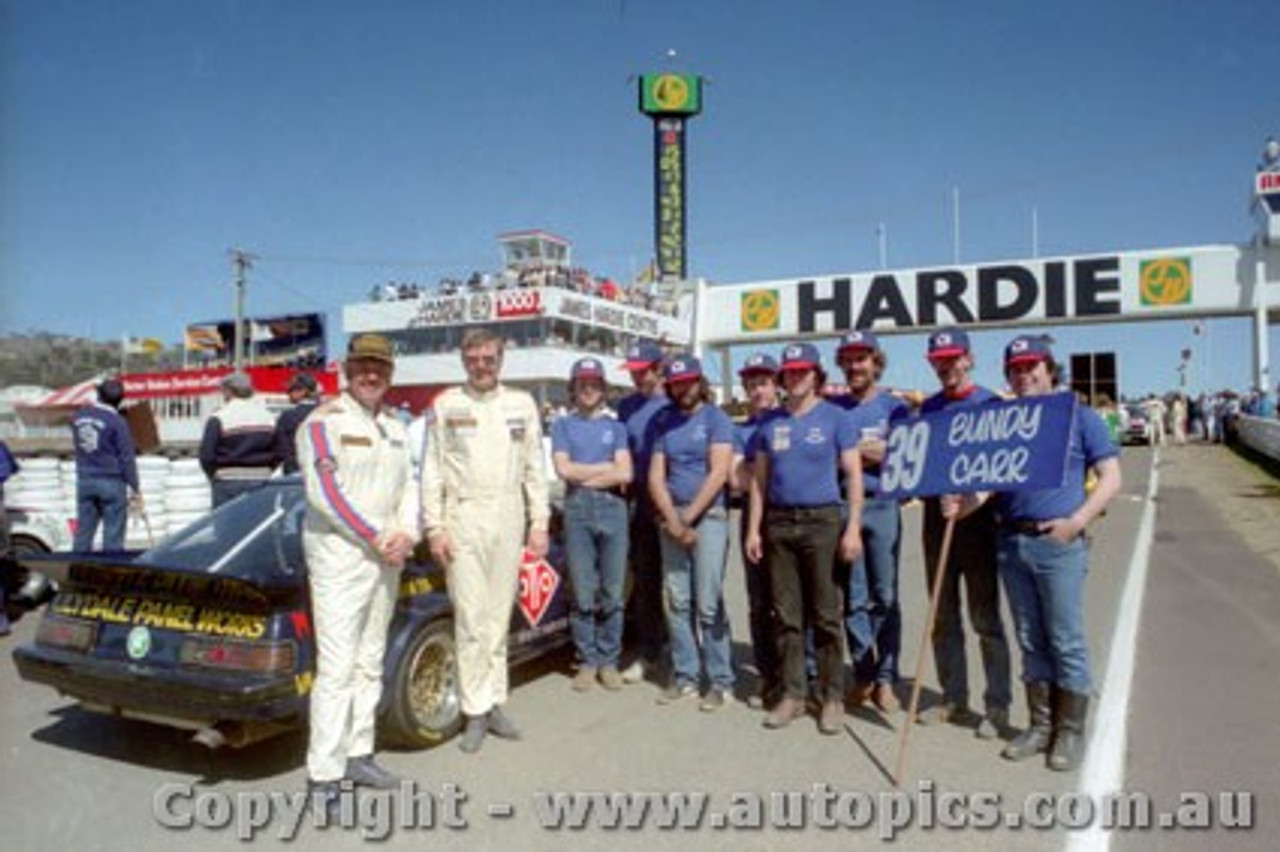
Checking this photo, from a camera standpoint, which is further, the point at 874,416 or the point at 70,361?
the point at 70,361

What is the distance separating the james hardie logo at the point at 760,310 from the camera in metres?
33.1

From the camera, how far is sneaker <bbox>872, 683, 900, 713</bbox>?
5.12 m

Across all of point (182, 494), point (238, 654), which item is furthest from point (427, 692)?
point (182, 494)

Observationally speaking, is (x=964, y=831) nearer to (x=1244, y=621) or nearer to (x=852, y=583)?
(x=852, y=583)

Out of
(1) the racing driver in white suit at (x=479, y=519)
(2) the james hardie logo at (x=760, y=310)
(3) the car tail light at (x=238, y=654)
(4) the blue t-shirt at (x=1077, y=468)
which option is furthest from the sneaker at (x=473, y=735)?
(2) the james hardie logo at (x=760, y=310)

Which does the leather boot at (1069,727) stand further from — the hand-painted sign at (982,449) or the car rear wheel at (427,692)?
the car rear wheel at (427,692)

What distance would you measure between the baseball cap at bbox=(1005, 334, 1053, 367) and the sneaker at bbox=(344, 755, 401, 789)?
3329 mm

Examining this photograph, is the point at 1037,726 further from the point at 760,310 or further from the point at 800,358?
the point at 760,310

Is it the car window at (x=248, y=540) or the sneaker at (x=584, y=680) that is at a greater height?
the car window at (x=248, y=540)

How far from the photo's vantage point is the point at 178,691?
3947 mm

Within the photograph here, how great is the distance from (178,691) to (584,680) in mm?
Answer: 2316

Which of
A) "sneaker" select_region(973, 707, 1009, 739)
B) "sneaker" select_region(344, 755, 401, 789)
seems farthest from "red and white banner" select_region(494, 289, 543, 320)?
"sneaker" select_region(344, 755, 401, 789)

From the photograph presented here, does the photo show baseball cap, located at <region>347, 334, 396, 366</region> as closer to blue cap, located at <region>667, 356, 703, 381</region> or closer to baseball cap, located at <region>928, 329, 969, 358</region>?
blue cap, located at <region>667, 356, 703, 381</region>

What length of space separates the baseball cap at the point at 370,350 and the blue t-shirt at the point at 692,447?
6.02 feet
